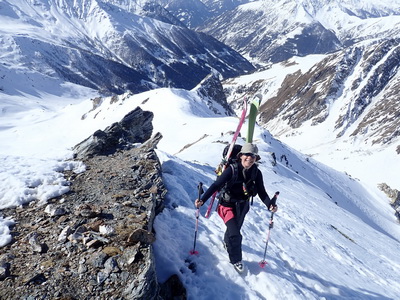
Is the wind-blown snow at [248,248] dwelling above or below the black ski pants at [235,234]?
below

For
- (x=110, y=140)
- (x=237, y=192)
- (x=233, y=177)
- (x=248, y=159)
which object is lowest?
(x=110, y=140)

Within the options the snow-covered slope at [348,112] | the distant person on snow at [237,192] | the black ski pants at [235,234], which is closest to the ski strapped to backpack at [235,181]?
the distant person on snow at [237,192]

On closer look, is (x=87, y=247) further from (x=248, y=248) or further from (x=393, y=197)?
(x=393, y=197)

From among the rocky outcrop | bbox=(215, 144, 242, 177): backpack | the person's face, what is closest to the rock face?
bbox=(215, 144, 242, 177): backpack

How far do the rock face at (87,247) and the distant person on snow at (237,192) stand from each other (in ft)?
5.75

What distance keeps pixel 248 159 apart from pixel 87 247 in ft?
14.8

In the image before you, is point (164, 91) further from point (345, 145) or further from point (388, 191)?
point (345, 145)

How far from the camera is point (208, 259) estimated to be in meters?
8.89

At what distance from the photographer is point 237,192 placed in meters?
8.45

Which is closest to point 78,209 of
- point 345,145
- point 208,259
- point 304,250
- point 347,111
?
point 208,259

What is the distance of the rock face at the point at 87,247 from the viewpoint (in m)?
6.42

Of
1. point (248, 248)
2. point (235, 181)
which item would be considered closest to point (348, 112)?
point (248, 248)

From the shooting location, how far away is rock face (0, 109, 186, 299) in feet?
21.1

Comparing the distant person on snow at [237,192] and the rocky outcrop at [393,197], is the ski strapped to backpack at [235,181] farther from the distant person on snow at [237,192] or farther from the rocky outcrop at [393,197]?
the rocky outcrop at [393,197]
